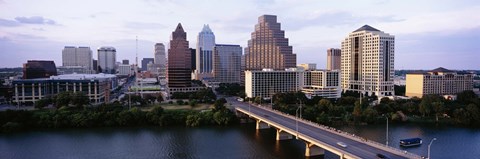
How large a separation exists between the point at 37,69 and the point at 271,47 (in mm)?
76305

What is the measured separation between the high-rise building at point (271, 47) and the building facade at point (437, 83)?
1603 inches

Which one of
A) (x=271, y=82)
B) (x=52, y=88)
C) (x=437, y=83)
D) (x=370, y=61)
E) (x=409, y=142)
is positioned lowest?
(x=409, y=142)

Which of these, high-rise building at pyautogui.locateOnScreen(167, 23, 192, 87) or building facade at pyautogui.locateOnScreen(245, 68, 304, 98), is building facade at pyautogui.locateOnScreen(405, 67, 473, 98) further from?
high-rise building at pyautogui.locateOnScreen(167, 23, 192, 87)

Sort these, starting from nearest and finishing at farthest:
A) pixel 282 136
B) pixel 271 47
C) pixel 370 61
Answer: pixel 282 136 → pixel 370 61 → pixel 271 47

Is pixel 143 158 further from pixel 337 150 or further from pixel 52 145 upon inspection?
pixel 337 150

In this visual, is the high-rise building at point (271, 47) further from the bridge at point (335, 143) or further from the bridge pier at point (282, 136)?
the bridge at point (335, 143)

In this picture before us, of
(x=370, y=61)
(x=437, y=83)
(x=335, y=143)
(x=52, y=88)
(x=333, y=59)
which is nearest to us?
(x=335, y=143)

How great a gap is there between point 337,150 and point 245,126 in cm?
2706

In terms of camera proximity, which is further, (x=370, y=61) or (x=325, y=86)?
(x=370, y=61)

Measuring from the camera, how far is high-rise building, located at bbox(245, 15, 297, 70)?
119m

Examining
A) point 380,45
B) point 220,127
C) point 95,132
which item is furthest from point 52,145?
point 380,45

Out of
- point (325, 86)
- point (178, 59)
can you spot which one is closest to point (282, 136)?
point (325, 86)

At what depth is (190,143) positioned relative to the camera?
4241 centimetres

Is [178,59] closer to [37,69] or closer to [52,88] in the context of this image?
[52,88]
